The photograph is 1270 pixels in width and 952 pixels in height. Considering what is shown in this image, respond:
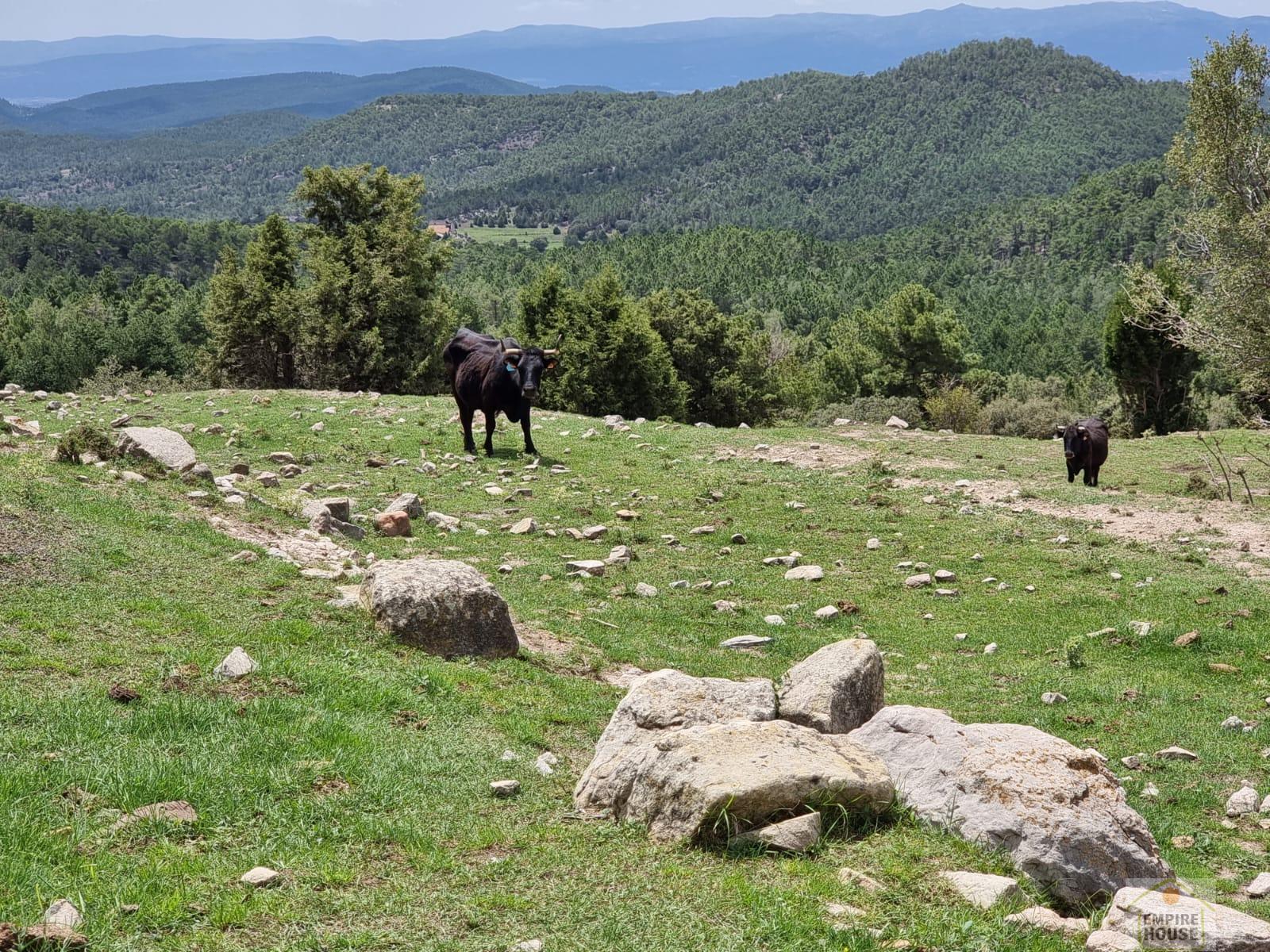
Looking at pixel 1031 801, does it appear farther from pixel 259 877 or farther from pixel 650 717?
pixel 259 877

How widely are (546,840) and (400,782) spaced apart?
1.39 meters

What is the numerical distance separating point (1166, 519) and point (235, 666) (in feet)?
60.0

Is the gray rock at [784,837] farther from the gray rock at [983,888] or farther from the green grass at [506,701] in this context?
the gray rock at [983,888]

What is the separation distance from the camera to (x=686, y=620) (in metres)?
15.1

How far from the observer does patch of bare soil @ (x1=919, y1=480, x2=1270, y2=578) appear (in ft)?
61.4

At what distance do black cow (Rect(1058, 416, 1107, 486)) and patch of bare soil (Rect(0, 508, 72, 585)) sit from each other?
22.9m

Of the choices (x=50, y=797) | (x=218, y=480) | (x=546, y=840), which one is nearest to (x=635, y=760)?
(x=546, y=840)

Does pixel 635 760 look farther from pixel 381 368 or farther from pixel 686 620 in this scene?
pixel 381 368

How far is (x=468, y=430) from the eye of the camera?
26234 millimetres

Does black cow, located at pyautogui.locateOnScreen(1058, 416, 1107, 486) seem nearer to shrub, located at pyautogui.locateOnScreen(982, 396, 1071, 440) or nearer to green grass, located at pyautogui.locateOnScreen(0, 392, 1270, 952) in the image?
green grass, located at pyautogui.locateOnScreen(0, 392, 1270, 952)

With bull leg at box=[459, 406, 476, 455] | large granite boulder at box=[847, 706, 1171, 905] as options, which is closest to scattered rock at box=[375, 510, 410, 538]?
bull leg at box=[459, 406, 476, 455]

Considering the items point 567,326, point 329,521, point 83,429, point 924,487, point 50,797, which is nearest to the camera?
point 50,797

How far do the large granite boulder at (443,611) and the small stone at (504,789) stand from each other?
3.50 m

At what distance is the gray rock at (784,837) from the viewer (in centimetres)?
733
